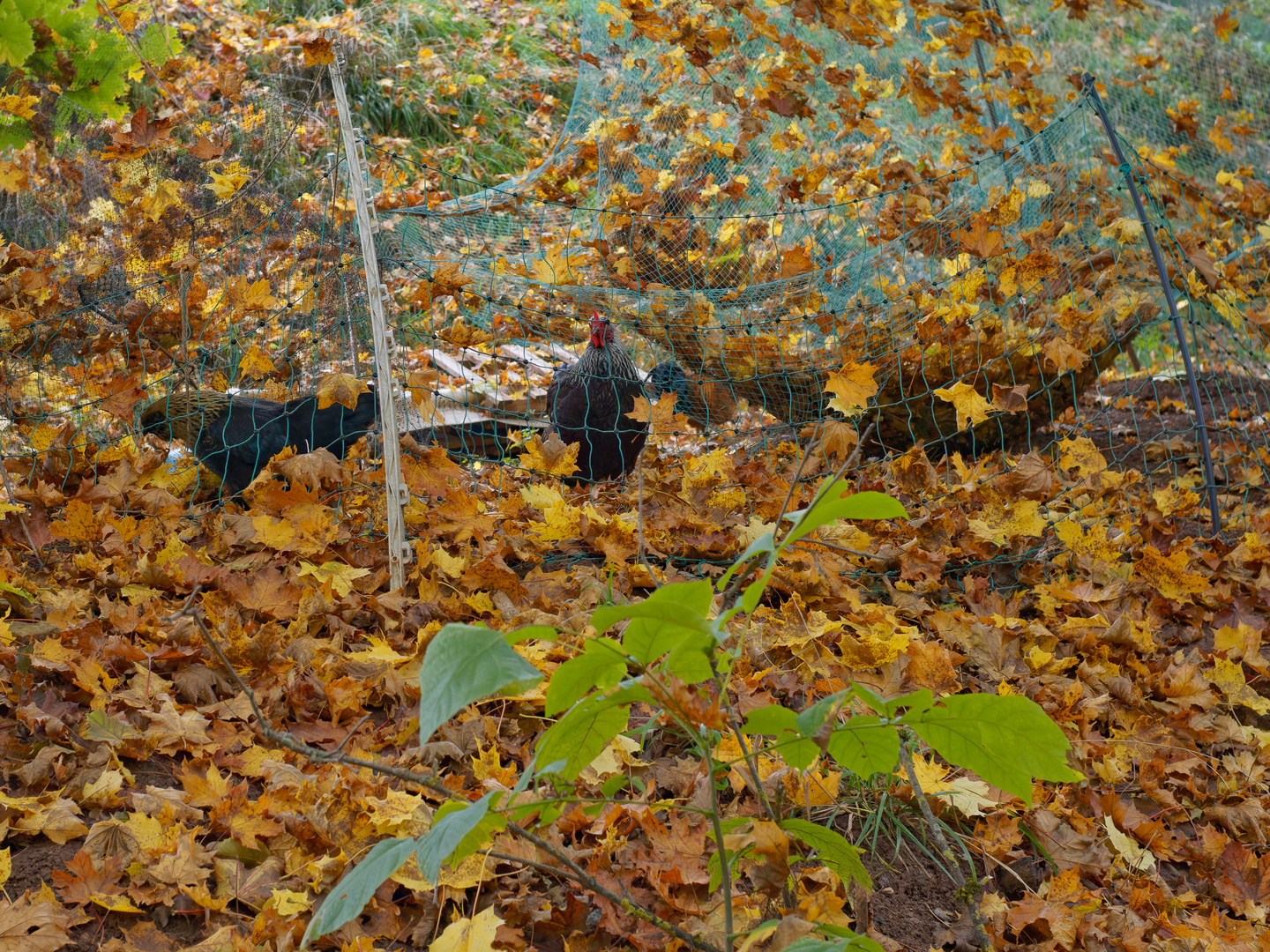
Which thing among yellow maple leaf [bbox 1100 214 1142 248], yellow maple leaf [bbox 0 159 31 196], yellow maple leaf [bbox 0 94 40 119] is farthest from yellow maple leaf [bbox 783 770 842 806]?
yellow maple leaf [bbox 0 159 31 196]

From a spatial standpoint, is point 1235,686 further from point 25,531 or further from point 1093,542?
point 25,531

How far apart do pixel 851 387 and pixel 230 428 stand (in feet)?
5.54

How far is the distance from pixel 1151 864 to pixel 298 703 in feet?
4.46

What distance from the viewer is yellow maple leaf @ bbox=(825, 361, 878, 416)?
2047mm

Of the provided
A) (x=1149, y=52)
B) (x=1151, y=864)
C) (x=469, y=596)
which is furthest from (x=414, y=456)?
(x=1149, y=52)

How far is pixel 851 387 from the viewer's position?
6.79ft

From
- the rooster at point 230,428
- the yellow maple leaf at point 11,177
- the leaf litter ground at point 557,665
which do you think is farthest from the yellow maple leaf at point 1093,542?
the yellow maple leaf at point 11,177

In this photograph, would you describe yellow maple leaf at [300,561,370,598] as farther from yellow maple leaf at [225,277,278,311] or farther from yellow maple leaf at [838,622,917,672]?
yellow maple leaf at [838,622,917,672]

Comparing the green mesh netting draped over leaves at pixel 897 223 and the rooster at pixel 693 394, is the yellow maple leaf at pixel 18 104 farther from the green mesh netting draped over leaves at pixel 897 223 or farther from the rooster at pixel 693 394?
the rooster at pixel 693 394

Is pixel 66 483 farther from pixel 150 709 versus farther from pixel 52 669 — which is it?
pixel 150 709

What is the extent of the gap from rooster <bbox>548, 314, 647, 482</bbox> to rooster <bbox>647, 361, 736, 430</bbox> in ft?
0.53

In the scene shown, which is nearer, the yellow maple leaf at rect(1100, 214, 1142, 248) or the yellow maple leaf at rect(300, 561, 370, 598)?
the yellow maple leaf at rect(300, 561, 370, 598)

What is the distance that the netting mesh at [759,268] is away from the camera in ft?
7.97

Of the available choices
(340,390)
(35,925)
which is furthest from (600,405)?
(35,925)
